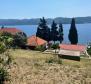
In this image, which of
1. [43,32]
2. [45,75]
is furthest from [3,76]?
[43,32]

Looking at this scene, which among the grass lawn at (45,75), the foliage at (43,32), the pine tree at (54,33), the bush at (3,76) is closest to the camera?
the bush at (3,76)

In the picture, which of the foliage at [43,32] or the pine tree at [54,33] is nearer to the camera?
the foliage at [43,32]

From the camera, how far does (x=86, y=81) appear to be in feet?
37.1

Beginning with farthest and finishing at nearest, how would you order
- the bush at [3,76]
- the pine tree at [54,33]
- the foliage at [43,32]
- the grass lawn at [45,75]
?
the pine tree at [54,33], the foliage at [43,32], the grass lawn at [45,75], the bush at [3,76]

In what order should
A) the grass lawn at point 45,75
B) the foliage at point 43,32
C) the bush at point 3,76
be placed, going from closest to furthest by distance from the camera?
the bush at point 3,76, the grass lawn at point 45,75, the foliage at point 43,32

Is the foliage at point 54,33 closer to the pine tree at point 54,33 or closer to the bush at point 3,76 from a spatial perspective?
the pine tree at point 54,33

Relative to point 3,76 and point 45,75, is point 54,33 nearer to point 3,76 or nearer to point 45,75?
point 45,75

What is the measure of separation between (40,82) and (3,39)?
6.94ft

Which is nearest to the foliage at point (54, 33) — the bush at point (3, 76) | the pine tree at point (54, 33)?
the pine tree at point (54, 33)

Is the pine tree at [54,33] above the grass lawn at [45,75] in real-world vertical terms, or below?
below

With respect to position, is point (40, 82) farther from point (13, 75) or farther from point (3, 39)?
point (3, 39)

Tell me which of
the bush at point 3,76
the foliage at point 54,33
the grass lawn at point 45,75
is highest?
the bush at point 3,76

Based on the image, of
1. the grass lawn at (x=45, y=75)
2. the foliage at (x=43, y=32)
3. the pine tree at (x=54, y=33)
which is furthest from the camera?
the pine tree at (x=54, y=33)

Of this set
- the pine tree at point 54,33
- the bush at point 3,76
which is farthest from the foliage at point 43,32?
the bush at point 3,76
